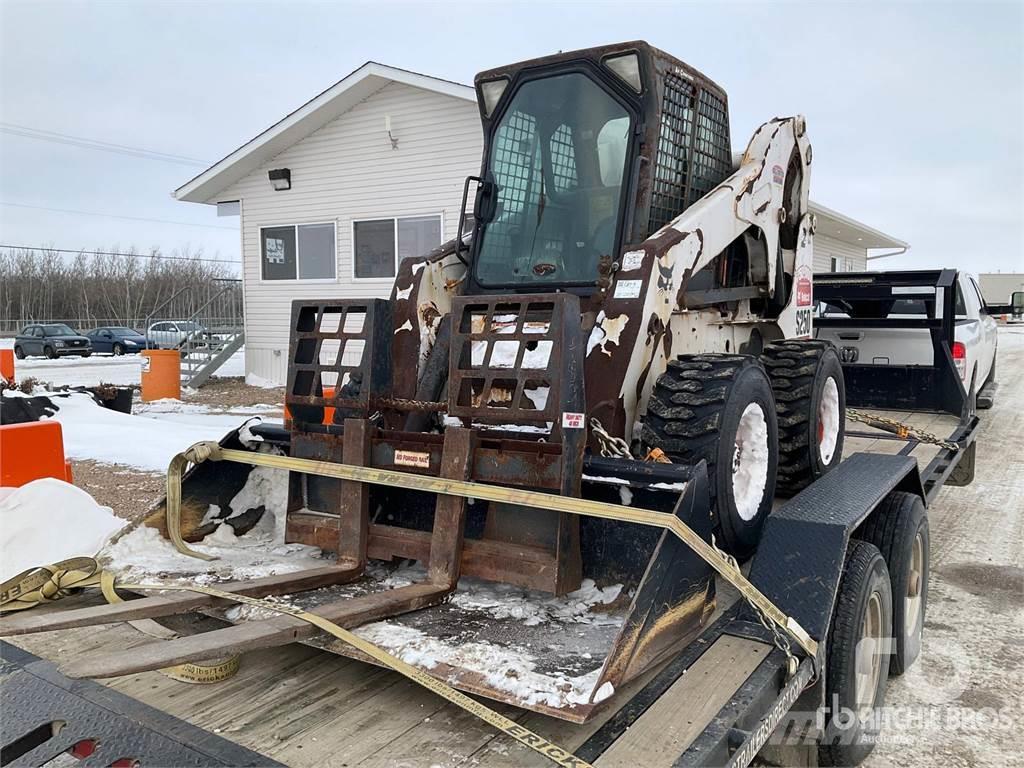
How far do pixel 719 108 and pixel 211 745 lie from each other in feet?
14.1

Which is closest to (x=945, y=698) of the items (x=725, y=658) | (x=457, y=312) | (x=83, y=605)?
(x=725, y=658)

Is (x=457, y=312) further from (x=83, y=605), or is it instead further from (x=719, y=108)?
(x=719, y=108)

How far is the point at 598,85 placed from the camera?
4184mm

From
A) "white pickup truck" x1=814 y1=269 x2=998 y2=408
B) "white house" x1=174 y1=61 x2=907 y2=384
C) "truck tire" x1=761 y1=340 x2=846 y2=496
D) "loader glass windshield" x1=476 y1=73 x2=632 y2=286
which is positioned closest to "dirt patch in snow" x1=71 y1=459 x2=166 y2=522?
"loader glass windshield" x1=476 y1=73 x2=632 y2=286

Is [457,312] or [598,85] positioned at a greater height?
[598,85]

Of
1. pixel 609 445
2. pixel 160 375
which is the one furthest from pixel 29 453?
pixel 160 375

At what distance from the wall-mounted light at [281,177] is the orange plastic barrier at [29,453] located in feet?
38.6

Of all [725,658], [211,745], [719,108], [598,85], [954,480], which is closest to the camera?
[211,745]

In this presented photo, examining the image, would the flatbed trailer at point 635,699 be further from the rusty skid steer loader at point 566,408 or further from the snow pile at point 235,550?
the snow pile at point 235,550

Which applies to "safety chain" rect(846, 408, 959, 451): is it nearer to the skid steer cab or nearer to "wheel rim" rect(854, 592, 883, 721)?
the skid steer cab

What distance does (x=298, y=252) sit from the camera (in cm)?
1677

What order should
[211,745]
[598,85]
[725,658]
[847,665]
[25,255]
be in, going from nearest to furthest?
[211,745] → [725,658] → [847,665] → [598,85] → [25,255]

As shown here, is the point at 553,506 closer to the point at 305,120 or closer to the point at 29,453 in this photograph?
the point at 29,453

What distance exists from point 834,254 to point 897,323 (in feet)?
69.9
